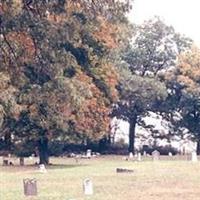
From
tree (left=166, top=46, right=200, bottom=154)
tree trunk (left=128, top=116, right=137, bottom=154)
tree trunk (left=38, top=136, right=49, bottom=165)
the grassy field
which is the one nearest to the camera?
the grassy field

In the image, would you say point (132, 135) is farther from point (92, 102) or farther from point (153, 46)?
point (92, 102)

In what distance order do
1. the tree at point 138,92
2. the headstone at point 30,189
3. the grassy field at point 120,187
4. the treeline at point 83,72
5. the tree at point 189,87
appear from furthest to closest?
the tree at point 189,87 → the tree at point 138,92 → the headstone at point 30,189 → the grassy field at point 120,187 → the treeline at point 83,72

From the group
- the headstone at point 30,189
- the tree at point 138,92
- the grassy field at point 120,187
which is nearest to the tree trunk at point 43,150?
the grassy field at point 120,187

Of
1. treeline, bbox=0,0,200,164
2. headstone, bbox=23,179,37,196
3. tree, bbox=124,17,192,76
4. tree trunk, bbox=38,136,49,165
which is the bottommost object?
headstone, bbox=23,179,37,196

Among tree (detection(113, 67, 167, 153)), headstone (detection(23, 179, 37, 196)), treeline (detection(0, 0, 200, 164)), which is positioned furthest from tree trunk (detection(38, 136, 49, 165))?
headstone (detection(23, 179, 37, 196))

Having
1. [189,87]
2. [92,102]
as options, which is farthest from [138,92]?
[92,102]

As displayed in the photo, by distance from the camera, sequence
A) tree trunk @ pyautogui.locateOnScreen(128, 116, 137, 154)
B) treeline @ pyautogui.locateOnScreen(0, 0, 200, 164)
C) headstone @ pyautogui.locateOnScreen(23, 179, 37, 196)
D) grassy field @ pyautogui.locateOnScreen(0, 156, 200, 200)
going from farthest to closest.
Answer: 1. tree trunk @ pyautogui.locateOnScreen(128, 116, 137, 154)
2. headstone @ pyautogui.locateOnScreen(23, 179, 37, 196)
3. grassy field @ pyautogui.locateOnScreen(0, 156, 200, 200)
4. treeline @ pyautogui.locateOnScreen(0, 0, 200, 164)

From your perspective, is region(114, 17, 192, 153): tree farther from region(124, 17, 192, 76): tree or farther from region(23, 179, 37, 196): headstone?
region(23, 179, 37, 196): headstone

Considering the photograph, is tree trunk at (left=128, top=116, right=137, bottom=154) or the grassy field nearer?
the grassy field

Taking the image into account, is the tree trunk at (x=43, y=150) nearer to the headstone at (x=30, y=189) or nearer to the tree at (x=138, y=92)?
the tree at (x=138, y=92)

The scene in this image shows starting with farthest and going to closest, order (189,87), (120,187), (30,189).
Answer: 1. (189,87)
2. (120,187)
3. (30,189)

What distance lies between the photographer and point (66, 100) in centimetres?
2148

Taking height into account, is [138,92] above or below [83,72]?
above

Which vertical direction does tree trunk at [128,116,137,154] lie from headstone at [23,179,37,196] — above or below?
above
